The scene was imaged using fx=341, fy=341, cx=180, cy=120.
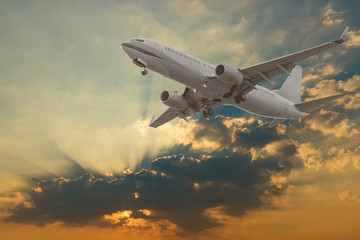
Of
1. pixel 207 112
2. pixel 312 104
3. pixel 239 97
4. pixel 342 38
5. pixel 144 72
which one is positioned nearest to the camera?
pixel 342 38

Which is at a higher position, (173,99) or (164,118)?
(164,118)

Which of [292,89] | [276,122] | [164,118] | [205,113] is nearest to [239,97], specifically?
[205,113]

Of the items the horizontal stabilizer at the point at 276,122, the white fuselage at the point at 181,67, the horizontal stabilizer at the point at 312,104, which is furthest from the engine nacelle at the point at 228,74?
the horizontal stabilizer at the point at 276,122

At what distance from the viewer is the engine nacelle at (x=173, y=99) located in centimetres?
4325

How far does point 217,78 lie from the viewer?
36812mm

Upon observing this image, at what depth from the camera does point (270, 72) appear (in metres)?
38.4

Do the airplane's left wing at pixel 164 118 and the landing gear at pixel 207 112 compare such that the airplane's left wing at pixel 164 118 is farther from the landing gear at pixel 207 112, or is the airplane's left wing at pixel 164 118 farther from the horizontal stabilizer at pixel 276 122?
the horizontal stabilizer at pixel 276 122

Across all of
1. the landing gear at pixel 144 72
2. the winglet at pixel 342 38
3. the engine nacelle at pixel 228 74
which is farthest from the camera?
the engine nacelle at pixel 228 74

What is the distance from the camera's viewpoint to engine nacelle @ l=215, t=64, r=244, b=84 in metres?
35.4

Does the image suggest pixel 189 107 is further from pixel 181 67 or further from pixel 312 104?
Result: pixel 312 104

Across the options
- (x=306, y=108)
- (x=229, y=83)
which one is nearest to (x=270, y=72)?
(x=229, y=83)

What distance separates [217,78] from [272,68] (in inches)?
252

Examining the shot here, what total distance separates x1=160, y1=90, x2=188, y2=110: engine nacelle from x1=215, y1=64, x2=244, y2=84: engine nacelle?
29.4 ft

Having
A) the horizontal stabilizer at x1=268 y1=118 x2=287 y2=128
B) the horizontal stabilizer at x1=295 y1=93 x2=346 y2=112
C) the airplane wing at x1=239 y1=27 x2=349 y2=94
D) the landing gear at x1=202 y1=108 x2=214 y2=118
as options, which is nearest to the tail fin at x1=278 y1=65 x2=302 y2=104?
the horizontal stabilizer at x1=268 y1=118 x2=287 y2=128
